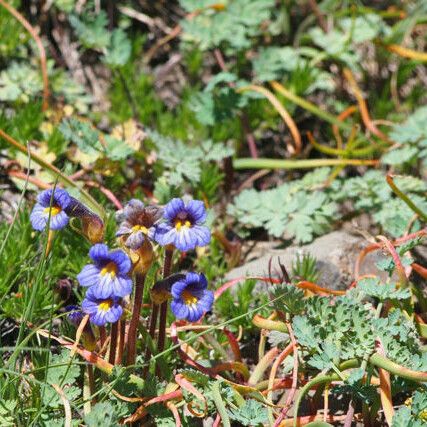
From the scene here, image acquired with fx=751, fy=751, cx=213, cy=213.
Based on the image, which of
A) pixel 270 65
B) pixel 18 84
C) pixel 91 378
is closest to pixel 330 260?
pixel 91 378

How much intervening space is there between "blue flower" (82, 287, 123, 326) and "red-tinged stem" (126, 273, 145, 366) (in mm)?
102

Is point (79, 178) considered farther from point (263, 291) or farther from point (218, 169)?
point (263, 291)

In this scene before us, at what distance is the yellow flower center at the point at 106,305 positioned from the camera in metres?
2.25

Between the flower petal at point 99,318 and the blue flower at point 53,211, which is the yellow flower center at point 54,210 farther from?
the flower petal at point 99,318

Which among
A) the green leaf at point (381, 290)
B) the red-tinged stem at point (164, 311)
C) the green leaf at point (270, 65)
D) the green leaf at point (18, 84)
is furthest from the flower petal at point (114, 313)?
the green leaf at point (270, 65)

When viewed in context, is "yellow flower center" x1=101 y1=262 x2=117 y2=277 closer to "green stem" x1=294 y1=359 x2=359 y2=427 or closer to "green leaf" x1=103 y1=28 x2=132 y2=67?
"green stem" x1=294 y1=359 x2=359 y2=427

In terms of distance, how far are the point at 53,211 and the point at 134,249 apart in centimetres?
33

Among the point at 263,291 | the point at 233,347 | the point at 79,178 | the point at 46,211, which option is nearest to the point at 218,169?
the point at 79,178

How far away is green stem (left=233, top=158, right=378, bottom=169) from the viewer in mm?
3754

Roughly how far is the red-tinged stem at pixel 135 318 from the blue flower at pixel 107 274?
0.13m

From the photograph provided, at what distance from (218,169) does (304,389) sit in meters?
1.66

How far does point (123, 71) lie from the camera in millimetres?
4121

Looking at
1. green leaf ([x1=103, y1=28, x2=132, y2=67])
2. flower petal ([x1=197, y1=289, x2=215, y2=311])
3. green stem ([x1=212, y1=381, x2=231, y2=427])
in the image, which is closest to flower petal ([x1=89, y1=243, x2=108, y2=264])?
flower petal ([x1=197, y1=289, x2=215, y2=311])

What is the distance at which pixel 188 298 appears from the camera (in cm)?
A: 231
